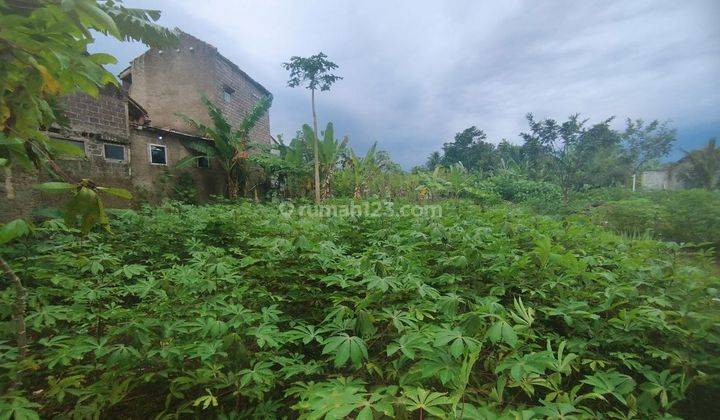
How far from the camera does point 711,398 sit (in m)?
1.21

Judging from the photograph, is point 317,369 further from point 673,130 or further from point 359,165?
point 673,130

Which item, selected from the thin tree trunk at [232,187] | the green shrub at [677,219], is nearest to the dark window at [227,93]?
the thin tree trunk at [232,187]

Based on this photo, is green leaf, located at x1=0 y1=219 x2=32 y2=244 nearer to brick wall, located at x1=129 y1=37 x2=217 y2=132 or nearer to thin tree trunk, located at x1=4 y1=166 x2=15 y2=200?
thin tree trunk, located at x1=4 y1=166 x2=15 y2=200

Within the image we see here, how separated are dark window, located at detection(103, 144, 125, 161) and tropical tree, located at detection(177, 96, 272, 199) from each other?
4.35 ft

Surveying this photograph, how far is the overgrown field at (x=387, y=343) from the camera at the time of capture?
3.59ft

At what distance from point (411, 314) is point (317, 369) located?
19.8 inches

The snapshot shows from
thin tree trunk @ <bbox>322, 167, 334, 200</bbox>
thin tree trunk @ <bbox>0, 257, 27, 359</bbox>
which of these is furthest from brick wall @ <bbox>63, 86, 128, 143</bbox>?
thin tree trunk @ <bbox>0, 257, 27, 359</bbox>

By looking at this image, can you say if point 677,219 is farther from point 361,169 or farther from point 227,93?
point 227,93

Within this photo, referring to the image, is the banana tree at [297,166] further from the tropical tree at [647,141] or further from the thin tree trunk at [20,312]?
the tropical tree at [647,141]

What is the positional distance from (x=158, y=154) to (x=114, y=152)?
1.21 meters

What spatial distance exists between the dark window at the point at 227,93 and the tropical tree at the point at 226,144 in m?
2.32

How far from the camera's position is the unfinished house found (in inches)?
238

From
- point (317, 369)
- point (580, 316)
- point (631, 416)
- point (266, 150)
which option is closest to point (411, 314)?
point (317, 369)

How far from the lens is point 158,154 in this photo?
7.93 m
